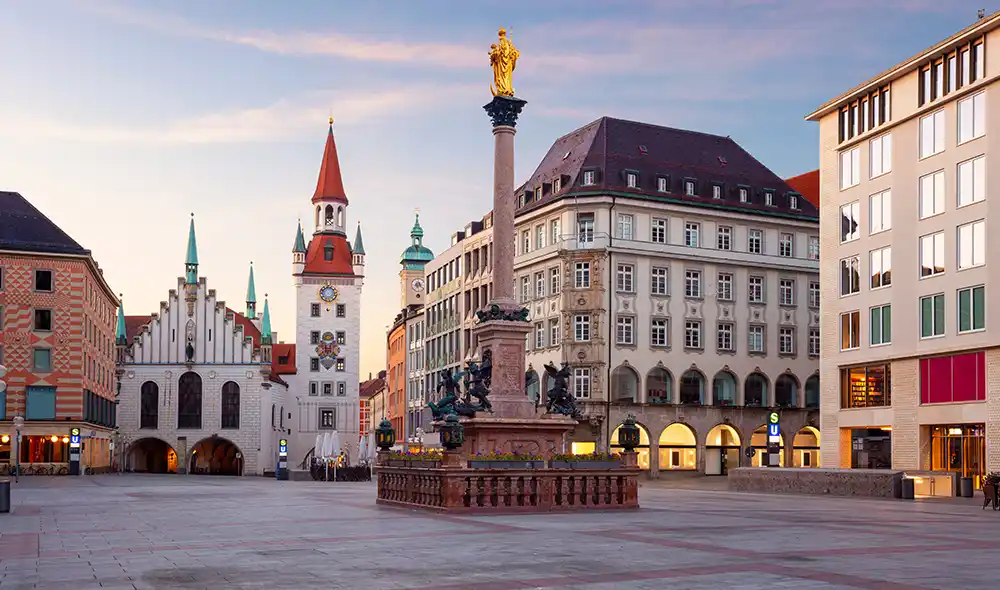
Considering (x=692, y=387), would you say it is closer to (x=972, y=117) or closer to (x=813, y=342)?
(x=813, y=342)

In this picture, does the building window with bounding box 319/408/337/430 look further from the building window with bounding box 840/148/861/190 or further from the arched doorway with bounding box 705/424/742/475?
the building window with bounding box 840/148/861/190

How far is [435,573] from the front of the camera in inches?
633

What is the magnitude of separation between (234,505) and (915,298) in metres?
32.1

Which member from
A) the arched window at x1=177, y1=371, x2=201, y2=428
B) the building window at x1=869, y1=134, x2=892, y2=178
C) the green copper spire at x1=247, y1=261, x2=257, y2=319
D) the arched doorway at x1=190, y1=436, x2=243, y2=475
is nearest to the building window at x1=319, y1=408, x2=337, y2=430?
the arched doorway at x1=190, y1=436, x2=243, y2=475

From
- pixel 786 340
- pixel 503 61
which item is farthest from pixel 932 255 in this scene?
pixel 786 340

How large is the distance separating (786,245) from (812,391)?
10167mm

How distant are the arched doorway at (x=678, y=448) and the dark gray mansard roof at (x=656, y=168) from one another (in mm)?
14772

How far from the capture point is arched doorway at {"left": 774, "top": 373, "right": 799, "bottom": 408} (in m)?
83.5

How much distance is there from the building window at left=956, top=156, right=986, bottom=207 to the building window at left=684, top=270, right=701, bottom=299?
30.2m

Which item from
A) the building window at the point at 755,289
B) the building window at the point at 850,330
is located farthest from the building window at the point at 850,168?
the building window at the point at 755,289

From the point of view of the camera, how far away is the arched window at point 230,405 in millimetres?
114312

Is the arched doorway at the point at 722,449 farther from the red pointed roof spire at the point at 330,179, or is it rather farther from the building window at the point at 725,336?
the red pointed roof spire at the point at 330,179

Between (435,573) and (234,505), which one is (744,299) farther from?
(435,573)

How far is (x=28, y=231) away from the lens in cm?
8094
